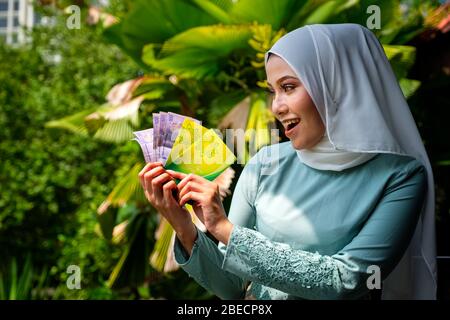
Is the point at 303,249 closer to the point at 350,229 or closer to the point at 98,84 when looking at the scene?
the point at 350,229

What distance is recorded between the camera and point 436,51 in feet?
15.5

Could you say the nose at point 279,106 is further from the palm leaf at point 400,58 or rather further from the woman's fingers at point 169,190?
the palm leaf at point 400,58

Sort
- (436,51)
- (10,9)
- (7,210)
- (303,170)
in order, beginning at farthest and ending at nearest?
(10,9), (7,210), (436,51), (303,170)

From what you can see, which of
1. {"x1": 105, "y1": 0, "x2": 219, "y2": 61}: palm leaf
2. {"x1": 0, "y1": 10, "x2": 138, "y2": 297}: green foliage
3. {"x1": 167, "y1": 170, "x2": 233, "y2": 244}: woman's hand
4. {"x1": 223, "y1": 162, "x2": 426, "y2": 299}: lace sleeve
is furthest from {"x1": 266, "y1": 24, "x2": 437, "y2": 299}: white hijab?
{"x1": 0, "y1": 10, "x2": 138, "y2": 297}: green foliage

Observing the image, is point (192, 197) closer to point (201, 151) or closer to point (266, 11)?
point (201, 151)

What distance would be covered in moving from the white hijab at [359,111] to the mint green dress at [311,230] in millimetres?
43

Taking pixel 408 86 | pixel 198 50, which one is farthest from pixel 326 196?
pixel 408 86

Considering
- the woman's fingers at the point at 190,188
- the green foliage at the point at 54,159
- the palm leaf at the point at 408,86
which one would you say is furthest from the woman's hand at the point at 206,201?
the green foliage at the point at 54,159

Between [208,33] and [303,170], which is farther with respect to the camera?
[208,33]

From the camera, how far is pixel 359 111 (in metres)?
1.34

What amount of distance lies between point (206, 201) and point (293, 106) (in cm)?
28

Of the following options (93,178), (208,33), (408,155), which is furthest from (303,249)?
(93,178)

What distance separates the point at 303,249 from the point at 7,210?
19.6 feet

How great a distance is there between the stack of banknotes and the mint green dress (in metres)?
0.15
